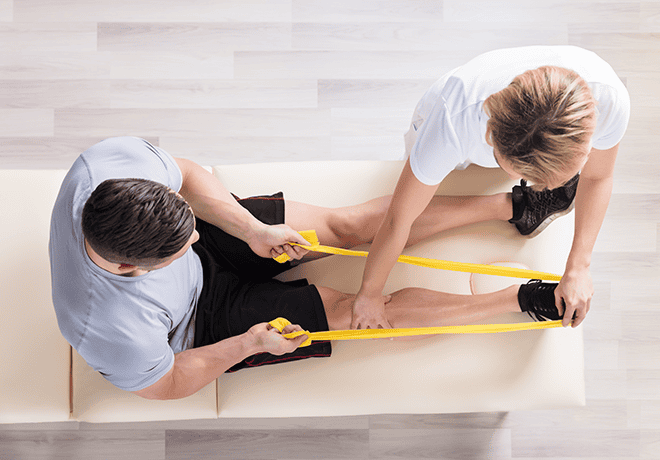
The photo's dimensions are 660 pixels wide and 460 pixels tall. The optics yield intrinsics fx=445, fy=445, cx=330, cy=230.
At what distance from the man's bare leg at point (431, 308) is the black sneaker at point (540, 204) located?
8.4 inches

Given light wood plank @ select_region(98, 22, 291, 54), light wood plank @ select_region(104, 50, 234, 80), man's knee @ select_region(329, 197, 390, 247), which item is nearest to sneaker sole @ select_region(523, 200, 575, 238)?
man's knee @ select_region(329, 197, 390, 247)

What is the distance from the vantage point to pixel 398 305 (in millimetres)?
1410

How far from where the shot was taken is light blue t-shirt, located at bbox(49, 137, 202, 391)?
1007mm

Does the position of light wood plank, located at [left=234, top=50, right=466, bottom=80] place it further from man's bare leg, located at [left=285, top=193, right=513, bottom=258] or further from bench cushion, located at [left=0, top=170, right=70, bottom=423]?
bench cushion, located at [left=0, top=170, right=70, bottom=423]

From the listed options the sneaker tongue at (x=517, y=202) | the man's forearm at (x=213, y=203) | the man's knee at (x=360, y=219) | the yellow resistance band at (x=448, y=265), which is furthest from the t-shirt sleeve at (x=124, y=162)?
the sneaker tongue at (x=517, y=202)

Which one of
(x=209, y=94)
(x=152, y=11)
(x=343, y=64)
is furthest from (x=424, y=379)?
(x=152, y=11)

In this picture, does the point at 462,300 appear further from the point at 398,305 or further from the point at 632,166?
the point at 632,166

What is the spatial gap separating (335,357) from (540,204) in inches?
31.1

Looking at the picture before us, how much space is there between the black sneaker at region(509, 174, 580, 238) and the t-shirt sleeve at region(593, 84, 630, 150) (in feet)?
0.94

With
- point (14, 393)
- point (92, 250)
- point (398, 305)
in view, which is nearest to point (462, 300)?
point (398, 305)

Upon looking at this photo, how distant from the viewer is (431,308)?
139 centimetres

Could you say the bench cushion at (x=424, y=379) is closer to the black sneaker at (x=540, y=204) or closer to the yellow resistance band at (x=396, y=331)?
the yellow resistance band at (x=396, y=331)

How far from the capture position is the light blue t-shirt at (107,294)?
3.30ft

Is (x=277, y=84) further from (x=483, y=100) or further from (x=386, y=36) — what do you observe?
(x=483, y=100)
